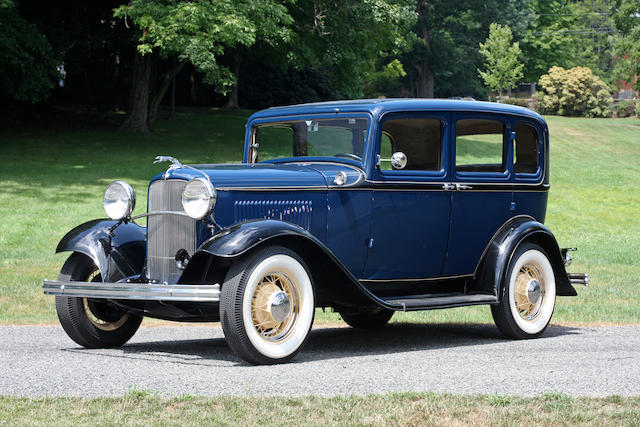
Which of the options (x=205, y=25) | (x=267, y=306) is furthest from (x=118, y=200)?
(x=205, y=25)

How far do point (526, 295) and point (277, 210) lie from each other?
9.09ft

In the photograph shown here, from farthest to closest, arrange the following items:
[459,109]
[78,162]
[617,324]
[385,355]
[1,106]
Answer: [1,106]
[78,162]
[617,324]
[459,109]
[385,355]

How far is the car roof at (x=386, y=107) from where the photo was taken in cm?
776

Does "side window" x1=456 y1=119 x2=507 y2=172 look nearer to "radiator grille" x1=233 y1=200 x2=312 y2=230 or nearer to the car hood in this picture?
the car hood

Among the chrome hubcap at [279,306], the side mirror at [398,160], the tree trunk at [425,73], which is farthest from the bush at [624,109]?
the chrome hubcap at [279,306]

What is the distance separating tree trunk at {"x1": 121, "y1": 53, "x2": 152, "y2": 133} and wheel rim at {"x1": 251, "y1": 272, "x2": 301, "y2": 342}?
2431 cm

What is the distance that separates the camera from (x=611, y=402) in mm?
5352

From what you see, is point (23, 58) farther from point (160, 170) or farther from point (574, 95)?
point (574, 95)

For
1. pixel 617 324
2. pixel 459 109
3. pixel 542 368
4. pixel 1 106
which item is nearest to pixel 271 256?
pixel 542 368

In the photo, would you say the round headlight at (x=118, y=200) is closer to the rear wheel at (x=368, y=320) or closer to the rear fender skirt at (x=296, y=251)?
the rear fender skirt at (x=296, y=251)

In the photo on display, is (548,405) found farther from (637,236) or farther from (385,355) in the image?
(637,236)

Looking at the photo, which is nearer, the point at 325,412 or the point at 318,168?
the point at 325,412

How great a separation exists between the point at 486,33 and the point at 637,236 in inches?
1604

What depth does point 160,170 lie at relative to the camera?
80.4 ft
